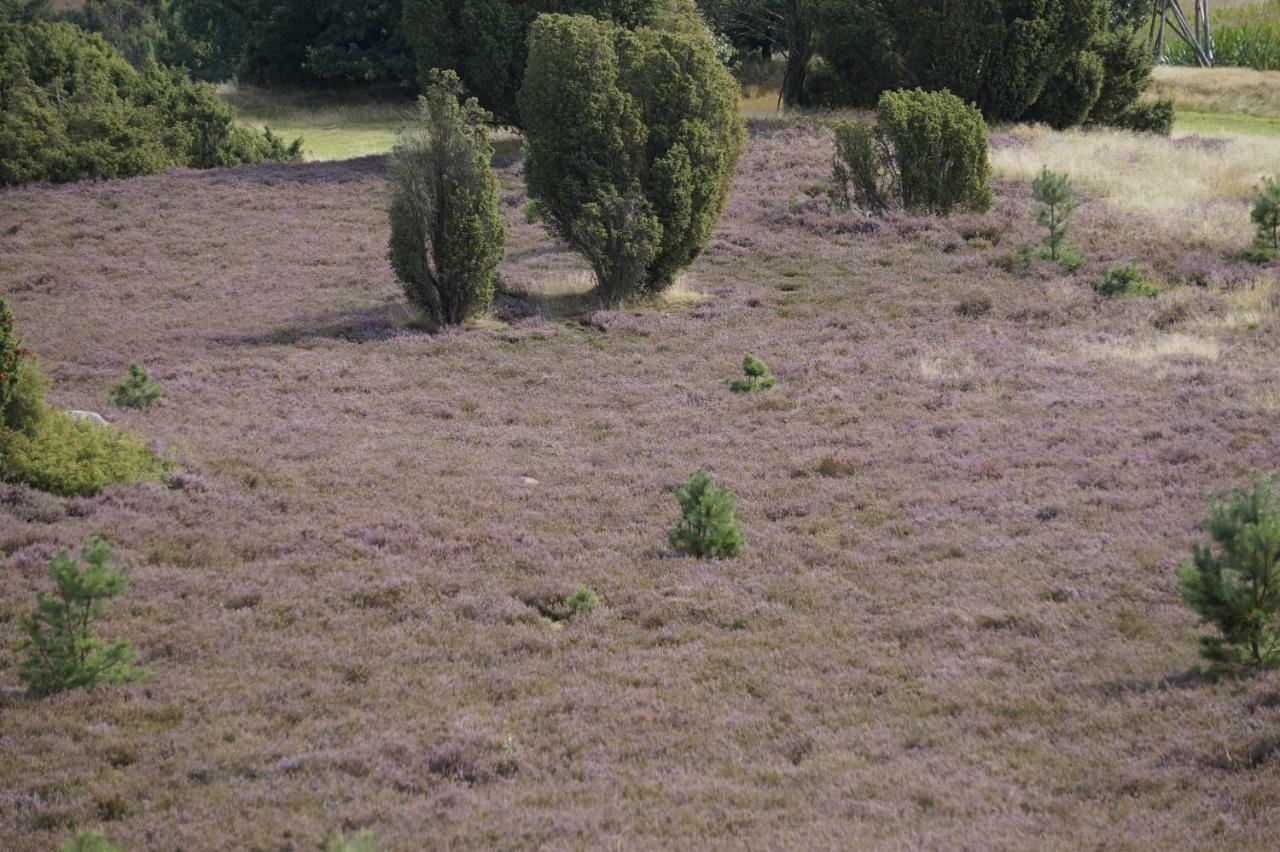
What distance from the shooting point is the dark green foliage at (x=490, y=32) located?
35188 mm

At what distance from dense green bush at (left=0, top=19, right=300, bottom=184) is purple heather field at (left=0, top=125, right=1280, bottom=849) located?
37.4ft

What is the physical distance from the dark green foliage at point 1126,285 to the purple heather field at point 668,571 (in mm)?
712

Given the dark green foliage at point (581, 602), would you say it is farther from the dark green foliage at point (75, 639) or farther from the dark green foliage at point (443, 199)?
the dark green foliage at point (443, 199)

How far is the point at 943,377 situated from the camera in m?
17.4

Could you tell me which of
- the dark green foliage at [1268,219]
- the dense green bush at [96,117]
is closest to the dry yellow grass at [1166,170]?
the dark green foliage at [1268,219]

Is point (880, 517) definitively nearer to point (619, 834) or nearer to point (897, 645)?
point (897, 645)

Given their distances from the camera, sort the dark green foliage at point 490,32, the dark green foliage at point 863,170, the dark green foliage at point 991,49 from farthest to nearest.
Result: the dark green foliage at point 991,49 < the dark green foliage at point 490,32 < the dark green foliage at point 863,170

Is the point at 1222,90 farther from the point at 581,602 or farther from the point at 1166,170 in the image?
the point at 581,602

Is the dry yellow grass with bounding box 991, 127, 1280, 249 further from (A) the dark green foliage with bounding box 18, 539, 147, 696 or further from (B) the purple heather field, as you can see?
(A) the dark green foliage with bounding box 18, 539, 147, 696

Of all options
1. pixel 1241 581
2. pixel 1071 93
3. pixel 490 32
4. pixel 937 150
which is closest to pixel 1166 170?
pixel 937 150

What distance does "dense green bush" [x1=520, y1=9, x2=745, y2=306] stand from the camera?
2191 cm

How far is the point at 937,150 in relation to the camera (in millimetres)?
26578

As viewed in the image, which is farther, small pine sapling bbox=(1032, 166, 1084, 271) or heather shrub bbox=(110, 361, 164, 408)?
small pine sapling bbox=(1032, 166, 1084, 271)

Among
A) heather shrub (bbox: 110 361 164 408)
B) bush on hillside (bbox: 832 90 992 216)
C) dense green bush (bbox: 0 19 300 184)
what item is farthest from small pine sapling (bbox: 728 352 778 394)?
dense green bush (bbox: 0 19 300 184)
